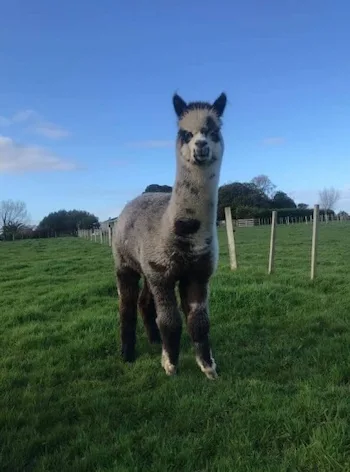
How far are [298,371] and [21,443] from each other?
288cm

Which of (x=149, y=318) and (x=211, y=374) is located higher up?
(x=149, y=318)

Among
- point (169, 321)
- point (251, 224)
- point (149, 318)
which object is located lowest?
point (149, 318)

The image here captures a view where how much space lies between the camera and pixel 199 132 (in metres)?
4.92

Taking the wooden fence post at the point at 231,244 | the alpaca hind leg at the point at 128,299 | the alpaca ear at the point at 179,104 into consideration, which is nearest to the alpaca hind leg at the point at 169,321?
the alpaca hind leg at the point at 128,299

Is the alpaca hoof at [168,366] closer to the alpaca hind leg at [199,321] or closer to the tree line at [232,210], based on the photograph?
the alpaca hind leg at [199,321]

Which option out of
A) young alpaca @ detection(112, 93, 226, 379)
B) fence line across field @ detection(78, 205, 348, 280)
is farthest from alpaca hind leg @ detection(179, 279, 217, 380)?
fence line across field @ detection(78, 205, 348, 280)

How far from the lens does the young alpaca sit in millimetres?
5027

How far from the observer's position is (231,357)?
5.89m

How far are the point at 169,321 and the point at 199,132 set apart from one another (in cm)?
210

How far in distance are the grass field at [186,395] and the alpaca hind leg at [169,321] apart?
0.19 meters

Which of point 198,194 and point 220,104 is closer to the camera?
point 198,194

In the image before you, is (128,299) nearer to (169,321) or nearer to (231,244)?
(169,321)

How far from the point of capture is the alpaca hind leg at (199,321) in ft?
17.4

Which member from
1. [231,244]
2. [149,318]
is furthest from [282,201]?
[149,318]
